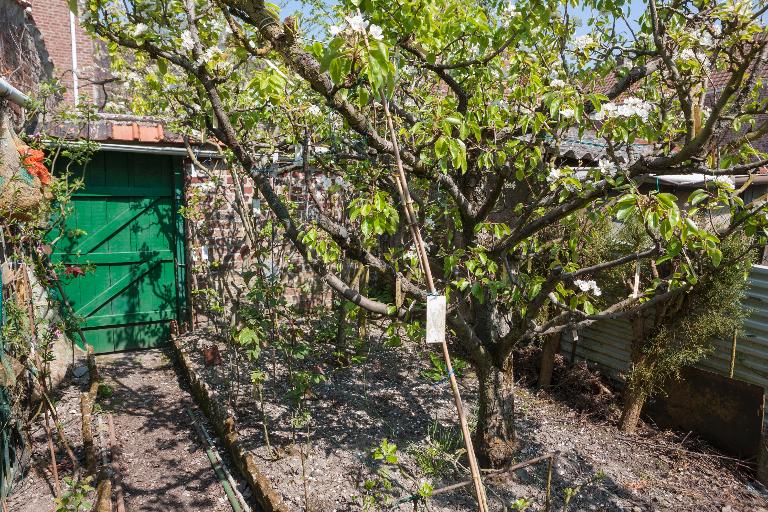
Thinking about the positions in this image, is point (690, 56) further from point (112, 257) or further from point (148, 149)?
point (112, 257)

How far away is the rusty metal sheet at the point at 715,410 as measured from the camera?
3820mm

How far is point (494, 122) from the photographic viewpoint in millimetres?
2895

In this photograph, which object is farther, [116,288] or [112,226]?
[116,288]

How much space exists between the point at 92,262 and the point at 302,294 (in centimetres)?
260

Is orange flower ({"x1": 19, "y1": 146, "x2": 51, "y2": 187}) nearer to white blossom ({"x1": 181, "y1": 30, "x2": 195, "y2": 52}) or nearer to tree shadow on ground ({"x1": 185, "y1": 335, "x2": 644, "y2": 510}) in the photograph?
white blossom ({"x1": 181, "y1": 30, "x2": 195, "y2": 52})

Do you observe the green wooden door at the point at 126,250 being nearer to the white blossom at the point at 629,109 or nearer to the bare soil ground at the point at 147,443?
the bare soil ground at the point at 147,443

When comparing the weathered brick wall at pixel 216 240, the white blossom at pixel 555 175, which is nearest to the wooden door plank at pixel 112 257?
the weathered brick wall at pixel 216 240

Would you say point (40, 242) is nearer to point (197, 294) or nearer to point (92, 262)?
point (92, 262)

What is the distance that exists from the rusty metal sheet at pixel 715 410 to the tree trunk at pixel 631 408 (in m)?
0.25

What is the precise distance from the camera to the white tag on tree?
1.70 m

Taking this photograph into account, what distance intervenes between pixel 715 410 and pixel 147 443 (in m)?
4.50

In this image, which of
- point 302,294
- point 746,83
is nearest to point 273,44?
point 746,83

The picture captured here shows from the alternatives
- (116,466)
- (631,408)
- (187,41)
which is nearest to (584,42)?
(187,41)

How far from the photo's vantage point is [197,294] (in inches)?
245
